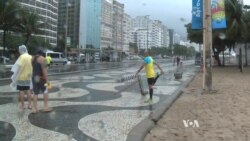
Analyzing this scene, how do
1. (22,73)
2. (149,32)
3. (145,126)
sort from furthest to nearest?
(149,32) < (22,73) < (145,126)

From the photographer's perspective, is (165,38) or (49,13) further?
(165,38)

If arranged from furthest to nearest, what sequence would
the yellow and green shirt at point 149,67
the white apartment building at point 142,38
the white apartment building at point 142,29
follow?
the white apartment building at point 142,38
the white apartment building at point 142,29
the yellow and green shirt at point 149,67

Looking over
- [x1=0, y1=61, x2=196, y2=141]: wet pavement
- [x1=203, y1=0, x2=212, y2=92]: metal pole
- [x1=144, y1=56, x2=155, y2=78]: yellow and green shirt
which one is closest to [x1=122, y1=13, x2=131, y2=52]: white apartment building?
[x1=203, y1=0, x2=212, y2=92]: metal pole

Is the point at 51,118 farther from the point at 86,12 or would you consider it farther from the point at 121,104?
the point at 86,12

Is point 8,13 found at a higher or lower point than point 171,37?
lower

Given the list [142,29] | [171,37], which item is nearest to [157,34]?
[142,29]

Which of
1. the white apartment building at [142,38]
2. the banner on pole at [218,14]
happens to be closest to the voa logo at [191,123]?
the banner on pole at [218,14]

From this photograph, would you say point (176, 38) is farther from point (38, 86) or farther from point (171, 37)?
point (38, 86)

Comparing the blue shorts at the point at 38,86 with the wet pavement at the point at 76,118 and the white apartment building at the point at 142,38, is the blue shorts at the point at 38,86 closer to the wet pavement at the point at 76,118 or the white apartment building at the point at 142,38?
the wet pavement at the point at 76,118

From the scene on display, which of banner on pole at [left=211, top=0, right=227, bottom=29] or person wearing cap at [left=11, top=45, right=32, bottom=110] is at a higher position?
banner on pole at [left=211, top=0, right=227, bottom=29]

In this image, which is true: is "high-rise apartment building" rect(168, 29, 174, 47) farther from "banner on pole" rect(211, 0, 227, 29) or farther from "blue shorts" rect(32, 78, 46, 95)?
"blue shorts" rect(32, 78, 46, 95)

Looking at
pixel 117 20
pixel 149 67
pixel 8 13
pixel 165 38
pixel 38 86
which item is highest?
pixel 117 20

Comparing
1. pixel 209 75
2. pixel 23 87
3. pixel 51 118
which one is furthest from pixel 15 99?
pixel 209 75

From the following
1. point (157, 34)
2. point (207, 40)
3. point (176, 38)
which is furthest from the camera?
point (176, 38)
